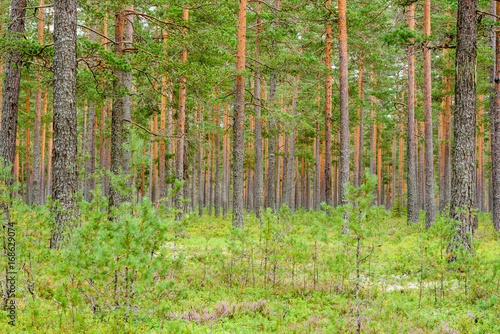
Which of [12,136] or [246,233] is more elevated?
[12,136]

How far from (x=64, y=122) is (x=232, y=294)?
14.8 ft

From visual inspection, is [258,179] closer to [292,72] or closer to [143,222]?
[292,72]

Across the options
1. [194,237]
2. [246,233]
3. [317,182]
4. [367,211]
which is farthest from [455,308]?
[317,182]

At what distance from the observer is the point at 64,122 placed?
21.0 feet

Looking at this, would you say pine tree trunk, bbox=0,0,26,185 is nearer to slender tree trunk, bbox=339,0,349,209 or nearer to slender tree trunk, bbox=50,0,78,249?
slender tree trunk, bbox=50,0,78,249

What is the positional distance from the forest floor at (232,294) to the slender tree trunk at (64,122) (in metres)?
0.40

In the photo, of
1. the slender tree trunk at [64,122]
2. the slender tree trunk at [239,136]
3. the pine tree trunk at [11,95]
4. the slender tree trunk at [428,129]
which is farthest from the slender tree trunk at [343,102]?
the pine tree trunk at [11,95]

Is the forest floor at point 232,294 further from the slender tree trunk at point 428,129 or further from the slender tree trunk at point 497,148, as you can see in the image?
the slender tree trunk at point 428,129

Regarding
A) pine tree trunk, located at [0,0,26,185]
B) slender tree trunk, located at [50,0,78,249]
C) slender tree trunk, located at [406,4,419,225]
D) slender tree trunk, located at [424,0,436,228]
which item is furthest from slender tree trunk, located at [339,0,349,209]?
pine tree trunk, located at [0,0,26,185]

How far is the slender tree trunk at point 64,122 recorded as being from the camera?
20.8 ft

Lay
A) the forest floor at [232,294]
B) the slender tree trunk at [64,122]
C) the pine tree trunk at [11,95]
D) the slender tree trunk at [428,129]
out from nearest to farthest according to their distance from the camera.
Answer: the forest floor at [232,294] → the slender tree trunk at [64,122] → the pine tree trunk at [11,95] → the slender tree trunk at [428,129]

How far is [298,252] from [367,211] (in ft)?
7.75

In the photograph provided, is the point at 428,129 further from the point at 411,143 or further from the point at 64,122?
the point at 64,122

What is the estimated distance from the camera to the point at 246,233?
6.98m
